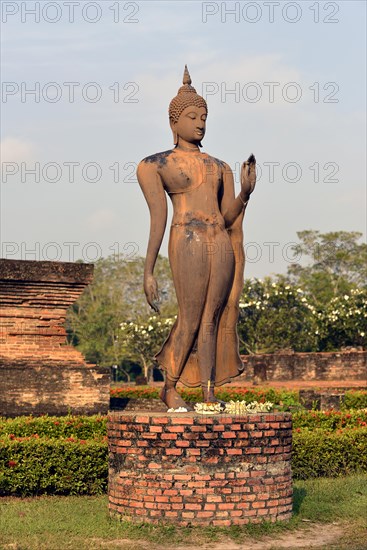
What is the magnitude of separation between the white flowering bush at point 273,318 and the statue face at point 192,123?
2900 centimetres

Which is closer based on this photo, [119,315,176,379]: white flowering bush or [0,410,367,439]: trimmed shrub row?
[0,410,367,439]: trimmed shrub row

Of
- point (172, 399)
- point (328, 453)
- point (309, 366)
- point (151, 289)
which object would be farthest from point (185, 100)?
point (309, 366)

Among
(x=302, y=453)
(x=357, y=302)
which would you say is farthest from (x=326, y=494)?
(x=357, y=302)

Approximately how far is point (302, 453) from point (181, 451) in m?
3.35

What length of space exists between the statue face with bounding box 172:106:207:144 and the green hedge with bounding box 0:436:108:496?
3.28 m

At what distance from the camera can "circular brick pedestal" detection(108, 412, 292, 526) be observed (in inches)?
267

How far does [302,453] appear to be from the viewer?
985cm

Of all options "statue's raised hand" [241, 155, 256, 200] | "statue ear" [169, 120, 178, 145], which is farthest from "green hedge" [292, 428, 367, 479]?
"statue ear" [169, 120, 178, 145]

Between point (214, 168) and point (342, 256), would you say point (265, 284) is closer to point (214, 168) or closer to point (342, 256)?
point (342, 256)

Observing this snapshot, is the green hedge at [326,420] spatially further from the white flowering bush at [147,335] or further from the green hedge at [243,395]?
the white flowering bush at [147,335]

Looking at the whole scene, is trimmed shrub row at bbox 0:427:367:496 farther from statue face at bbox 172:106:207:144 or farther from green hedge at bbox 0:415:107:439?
statue face at bbox 172:106:207:144

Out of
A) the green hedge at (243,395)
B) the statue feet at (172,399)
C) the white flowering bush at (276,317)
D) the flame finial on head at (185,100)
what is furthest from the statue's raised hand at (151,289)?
the white flowering bush at (276,317)

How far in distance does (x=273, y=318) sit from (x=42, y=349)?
25.1 metres

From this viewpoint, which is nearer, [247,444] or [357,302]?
[247,444]
